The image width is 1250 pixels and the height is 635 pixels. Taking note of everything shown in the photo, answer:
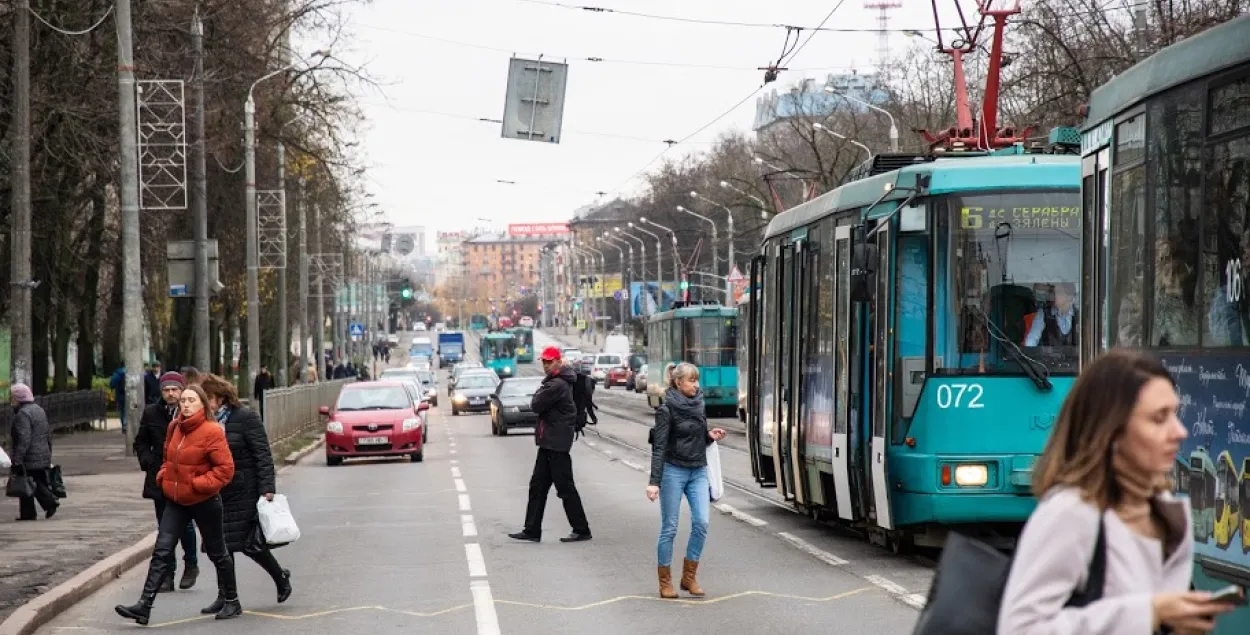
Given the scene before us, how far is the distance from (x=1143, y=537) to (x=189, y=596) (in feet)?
37.0

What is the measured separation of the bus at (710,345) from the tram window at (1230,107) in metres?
43.5

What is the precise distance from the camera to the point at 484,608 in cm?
1284

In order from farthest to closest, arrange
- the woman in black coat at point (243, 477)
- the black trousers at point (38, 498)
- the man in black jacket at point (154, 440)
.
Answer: the black trousers at point (38, 498) < the man in black jacket at point (154, 440) < the woman in black coat at point (243, 477)

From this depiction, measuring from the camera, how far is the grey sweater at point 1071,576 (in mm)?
3826

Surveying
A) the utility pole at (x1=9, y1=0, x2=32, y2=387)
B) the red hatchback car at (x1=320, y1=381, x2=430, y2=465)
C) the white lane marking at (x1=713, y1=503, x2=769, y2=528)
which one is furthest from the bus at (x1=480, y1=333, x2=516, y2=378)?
the white lane marking at (x1=713, y1=503, x2=769, y2=528)

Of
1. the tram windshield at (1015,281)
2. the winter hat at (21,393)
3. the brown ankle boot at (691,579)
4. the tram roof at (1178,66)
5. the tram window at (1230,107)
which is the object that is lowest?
the brown ankle boot at (691,579)

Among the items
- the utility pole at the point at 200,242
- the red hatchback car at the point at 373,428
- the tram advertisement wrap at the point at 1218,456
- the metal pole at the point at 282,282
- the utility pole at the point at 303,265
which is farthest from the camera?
the utility pole at the point at 303,265

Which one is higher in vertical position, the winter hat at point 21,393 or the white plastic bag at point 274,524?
the winter hat at point 21,393

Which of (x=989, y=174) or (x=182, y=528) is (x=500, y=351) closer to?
(x=989, y=174)

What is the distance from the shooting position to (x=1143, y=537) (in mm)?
3951

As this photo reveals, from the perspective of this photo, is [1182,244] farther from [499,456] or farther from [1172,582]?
[499,456]

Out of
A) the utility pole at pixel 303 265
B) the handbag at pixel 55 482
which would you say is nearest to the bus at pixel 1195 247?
the handbag at pixel 55 482

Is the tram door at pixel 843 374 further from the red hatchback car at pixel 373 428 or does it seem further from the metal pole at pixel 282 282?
the metal pole at pixel 282 282

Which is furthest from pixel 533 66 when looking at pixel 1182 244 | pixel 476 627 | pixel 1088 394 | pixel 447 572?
pixel 1088 394
